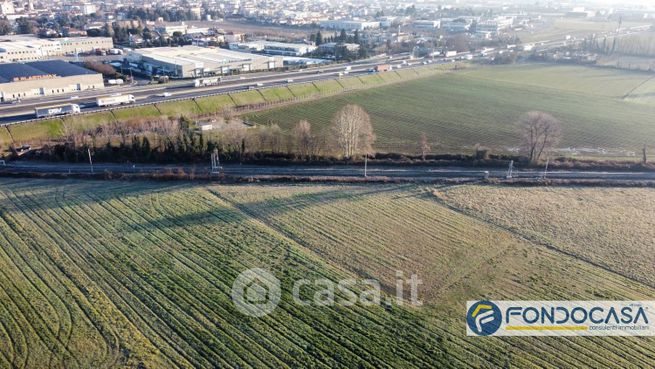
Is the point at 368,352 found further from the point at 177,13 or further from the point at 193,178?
the point at 177,13

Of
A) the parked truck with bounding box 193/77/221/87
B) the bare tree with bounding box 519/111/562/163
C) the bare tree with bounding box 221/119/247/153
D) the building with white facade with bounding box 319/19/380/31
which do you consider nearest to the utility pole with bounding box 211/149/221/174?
the bare tree with bounding box 221/119/247/153

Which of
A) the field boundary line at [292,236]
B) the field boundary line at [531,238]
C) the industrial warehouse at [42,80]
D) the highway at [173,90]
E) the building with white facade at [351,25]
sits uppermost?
the building with white facade at [351,25]

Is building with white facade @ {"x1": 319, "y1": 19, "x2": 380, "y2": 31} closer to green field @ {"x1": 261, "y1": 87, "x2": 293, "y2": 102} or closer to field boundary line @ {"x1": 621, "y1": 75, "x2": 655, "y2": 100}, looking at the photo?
field boundary line @ {"x1": 621, "y1": 75, "x2": 655, "y2": 100}

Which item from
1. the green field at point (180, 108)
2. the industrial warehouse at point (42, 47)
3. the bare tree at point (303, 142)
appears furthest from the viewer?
the industrial warehouse at point (42, 47)

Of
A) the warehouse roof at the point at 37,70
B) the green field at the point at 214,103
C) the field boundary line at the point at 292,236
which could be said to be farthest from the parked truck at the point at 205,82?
the field boundary line at the point at 292,236

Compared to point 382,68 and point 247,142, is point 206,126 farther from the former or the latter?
point 382,68

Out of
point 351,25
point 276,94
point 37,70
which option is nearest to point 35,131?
point 37,70

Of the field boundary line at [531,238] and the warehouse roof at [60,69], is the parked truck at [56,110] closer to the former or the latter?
the warehouse roof at [60,69]
